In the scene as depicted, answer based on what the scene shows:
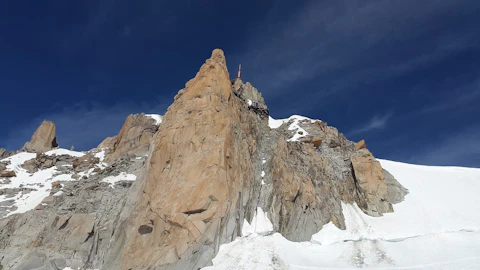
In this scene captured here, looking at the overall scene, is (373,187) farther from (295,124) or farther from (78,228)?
(78,228)

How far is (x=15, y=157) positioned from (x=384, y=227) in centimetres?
5544

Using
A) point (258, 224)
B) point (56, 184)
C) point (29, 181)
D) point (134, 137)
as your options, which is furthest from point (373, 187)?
point (29, 181)

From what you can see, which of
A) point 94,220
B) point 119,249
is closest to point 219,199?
point 119,249

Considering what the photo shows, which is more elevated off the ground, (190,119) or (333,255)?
(190,119)

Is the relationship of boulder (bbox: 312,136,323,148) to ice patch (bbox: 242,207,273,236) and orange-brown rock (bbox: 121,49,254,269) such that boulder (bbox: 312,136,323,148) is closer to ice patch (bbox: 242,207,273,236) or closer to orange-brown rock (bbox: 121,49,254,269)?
orange-brown rock (bbox: 121,49,254,269)

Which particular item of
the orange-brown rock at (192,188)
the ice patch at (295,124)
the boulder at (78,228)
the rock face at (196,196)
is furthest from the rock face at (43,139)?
the ice patch at (295,124)

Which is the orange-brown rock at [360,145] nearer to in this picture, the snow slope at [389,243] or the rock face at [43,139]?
the snow slope at [389,243]

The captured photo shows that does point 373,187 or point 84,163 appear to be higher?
point 84,163

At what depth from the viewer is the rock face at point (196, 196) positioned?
28.4m

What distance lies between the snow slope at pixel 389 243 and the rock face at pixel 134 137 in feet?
88.2

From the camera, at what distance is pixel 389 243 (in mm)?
31094

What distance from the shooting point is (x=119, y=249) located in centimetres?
2905

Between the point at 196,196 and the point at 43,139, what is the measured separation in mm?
50215

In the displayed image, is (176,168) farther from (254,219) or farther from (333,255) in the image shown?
(333,255)
